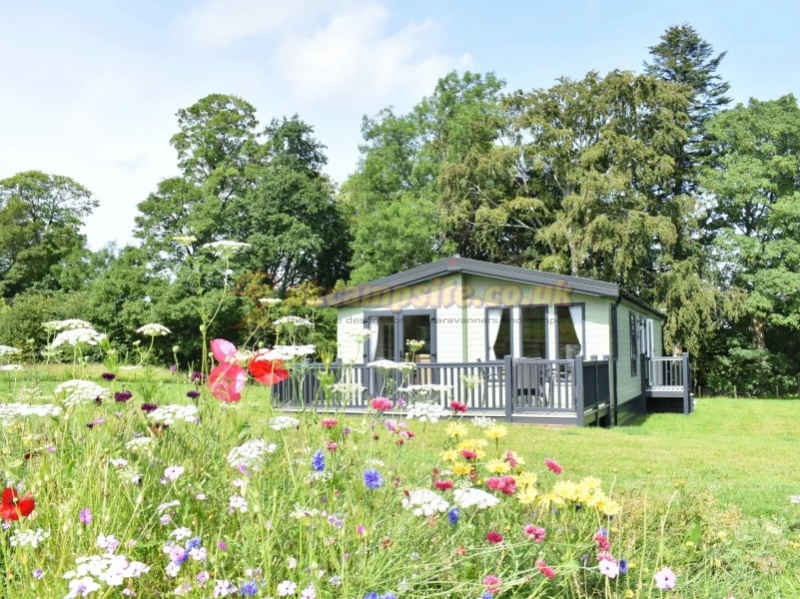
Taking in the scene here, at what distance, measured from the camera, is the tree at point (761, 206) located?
22969 millimetres

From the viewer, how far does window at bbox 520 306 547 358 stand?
523 inches

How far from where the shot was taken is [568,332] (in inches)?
523

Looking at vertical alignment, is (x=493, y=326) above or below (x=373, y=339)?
above

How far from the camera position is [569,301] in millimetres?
13086

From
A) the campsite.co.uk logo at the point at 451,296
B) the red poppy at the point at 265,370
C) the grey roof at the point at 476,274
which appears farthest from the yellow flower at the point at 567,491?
the campsite.co.uk logo at the point at 451,296

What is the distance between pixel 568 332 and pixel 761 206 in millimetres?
15591

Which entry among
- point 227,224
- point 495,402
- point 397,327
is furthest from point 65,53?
point 227,224

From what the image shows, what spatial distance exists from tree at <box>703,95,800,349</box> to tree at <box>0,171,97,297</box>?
26341 mm

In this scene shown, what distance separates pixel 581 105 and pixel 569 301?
13.5 meters

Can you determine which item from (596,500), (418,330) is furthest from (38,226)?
(596,500)

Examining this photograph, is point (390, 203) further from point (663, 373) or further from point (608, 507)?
point (608, 507)

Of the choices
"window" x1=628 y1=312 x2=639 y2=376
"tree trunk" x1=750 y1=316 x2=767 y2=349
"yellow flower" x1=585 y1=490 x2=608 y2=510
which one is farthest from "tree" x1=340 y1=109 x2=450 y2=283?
"yellow flower" x1=585 y1=490 x2=608 y2=510

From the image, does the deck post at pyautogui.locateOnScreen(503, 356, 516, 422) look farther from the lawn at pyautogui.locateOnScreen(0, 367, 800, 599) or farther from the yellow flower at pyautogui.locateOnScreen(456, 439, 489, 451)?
the yellow flower at pyautogui.locateOnScreen(456, 439, 489, 451)

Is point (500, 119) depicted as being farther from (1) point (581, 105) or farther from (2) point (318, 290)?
(2) point (318, 290)
